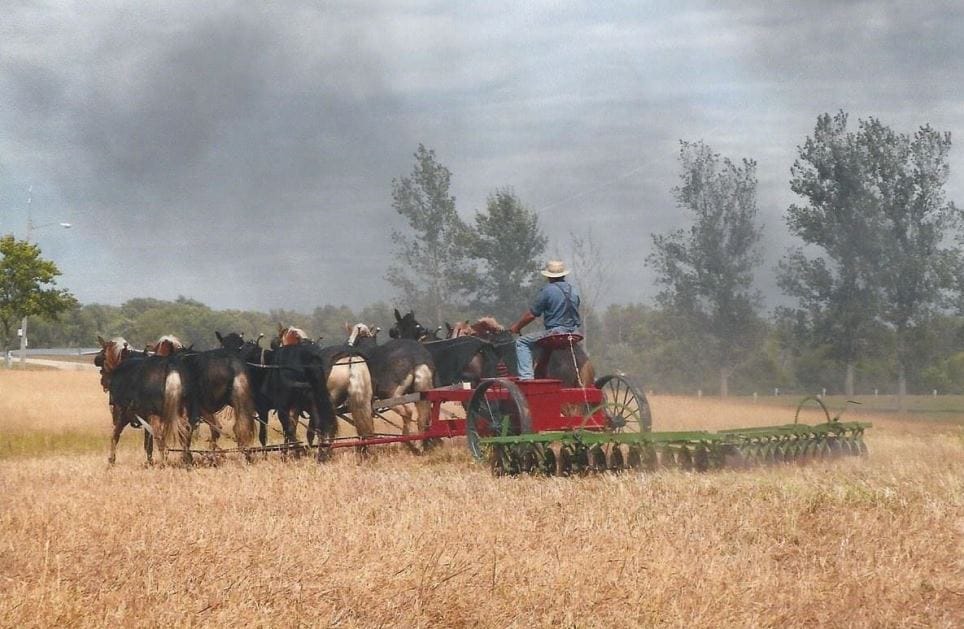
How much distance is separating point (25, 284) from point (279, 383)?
4737 centimetres

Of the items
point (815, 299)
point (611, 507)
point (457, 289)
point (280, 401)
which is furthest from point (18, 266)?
point (611, 507)

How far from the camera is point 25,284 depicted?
61594 mm

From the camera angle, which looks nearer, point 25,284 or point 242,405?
point 242,405

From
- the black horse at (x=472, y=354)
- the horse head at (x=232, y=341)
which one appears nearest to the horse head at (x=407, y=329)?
the black horse at (x=472, y=354)

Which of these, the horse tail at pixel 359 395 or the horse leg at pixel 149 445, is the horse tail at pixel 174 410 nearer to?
the horse leg at pixel 149 445

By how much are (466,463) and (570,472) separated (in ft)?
8.58

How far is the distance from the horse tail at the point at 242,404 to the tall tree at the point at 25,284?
46221 millimetres

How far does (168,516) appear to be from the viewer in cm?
1048

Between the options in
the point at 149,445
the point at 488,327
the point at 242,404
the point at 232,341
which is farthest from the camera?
the point at 232,341

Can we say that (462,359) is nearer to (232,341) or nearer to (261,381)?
(261,381)

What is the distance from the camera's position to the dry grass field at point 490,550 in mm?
7133

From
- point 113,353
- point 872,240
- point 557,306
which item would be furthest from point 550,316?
point 872,240

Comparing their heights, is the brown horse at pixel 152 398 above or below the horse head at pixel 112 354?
below

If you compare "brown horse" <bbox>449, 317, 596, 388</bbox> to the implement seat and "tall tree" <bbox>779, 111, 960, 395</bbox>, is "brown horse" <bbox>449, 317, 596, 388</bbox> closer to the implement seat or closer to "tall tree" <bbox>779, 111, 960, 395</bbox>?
the implement seat
